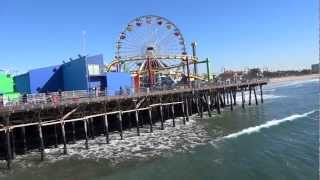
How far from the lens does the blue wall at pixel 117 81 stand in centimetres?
4231

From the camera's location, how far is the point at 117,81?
142 feet

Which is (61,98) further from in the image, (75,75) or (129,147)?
(75,75)

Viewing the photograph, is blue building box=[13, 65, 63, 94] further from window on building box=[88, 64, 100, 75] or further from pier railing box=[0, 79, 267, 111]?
pier railing box=[0, 79, 267, 111]

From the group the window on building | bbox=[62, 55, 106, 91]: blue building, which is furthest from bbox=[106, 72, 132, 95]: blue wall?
the window on building

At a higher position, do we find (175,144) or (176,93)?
(176,93)

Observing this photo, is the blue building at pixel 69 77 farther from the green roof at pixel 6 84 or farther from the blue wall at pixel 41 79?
the green roof at pixel 6 84

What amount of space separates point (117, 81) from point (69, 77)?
15.8ft

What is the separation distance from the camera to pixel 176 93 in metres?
42.9

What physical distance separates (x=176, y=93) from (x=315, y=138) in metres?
16.9

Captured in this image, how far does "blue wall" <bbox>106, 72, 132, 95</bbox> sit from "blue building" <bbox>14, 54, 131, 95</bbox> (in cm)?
11

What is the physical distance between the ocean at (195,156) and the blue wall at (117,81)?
23.7ft

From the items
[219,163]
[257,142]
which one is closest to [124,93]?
[257,142]

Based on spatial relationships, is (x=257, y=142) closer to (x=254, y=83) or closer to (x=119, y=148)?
(x=119, y=148)

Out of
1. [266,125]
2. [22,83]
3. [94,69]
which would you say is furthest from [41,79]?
[266,125]
